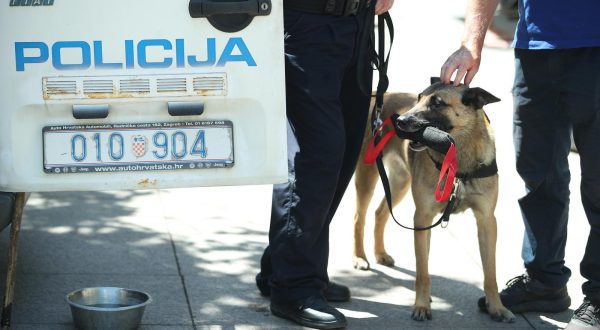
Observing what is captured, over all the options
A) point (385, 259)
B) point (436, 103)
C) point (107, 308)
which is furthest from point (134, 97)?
point (385, 259)

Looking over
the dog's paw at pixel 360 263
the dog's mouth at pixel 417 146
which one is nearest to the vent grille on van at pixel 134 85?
the dog's mouth at pixel 417 146

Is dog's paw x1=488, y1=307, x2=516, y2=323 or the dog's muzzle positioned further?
dog's paw x1=488, y1=307, x2=516, y2=323

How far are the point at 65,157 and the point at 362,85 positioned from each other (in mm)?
1573

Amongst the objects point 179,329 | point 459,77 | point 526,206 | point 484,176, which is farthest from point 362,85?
point 179,329

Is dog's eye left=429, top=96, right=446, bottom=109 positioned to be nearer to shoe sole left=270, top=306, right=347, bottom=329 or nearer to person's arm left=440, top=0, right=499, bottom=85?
person's arm left=440, top=0, right=499, bottom=85

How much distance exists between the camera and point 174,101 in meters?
3.71

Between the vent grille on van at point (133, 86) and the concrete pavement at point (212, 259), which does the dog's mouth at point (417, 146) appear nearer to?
the concrete pavement at point (212, 259)

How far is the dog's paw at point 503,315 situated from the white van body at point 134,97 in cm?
165

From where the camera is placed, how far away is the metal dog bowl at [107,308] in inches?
168

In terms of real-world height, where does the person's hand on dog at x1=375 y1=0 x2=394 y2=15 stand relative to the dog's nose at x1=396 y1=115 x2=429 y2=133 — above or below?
above

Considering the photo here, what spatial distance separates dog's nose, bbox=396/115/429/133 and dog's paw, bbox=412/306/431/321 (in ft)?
2.93

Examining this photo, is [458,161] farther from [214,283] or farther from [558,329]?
[214,283]

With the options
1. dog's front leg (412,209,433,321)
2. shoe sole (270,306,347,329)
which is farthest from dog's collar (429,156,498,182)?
shoe sole (270,306,347,329)

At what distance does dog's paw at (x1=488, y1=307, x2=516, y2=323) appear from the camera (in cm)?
483
